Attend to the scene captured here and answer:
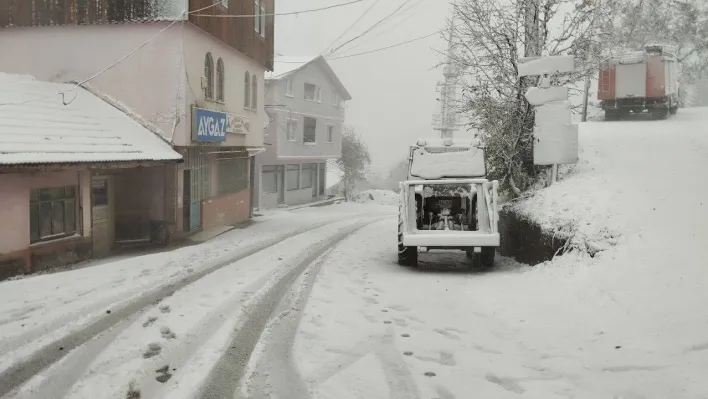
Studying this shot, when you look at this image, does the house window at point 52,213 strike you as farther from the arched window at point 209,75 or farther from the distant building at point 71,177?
the arched window at point 209,75

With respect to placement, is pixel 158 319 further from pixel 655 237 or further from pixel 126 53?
pixel 126 53

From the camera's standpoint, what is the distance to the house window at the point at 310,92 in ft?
119

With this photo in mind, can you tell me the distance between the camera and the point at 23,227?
10883 millimetres

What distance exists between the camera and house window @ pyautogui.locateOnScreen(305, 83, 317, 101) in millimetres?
36250

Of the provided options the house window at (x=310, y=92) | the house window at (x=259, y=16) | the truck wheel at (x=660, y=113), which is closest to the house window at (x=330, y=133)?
the house window at (x=310, y=92)

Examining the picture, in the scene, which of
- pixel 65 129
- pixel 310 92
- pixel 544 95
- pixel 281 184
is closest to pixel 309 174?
pixel 281 184

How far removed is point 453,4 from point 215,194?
1068cm

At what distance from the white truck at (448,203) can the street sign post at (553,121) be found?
4.67 ft

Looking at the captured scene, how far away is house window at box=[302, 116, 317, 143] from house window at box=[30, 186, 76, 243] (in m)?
23.6

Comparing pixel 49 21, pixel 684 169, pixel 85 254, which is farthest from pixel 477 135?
pixel 49 21

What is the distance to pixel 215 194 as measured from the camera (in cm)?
1955

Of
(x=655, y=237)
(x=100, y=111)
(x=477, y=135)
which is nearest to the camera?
(x=655, y=237)

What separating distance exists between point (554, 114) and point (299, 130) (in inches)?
961

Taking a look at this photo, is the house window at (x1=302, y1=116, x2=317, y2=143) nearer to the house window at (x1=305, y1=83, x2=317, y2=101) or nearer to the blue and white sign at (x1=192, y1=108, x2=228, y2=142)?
the house window at (x1=305, y1=83, x2=317, y2=101)
